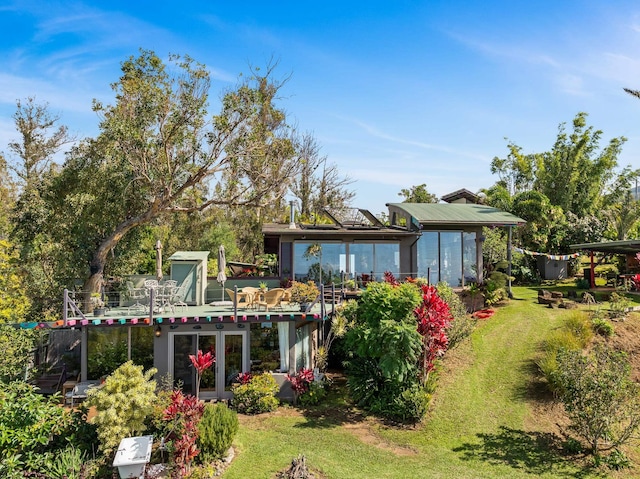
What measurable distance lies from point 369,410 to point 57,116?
2768 cm

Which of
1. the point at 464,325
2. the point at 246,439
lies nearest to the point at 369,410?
the point at 246,439

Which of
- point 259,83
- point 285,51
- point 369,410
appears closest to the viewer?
point 369,410

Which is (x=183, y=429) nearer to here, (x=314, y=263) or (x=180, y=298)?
(x=180, y=298)

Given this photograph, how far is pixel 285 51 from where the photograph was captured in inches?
996

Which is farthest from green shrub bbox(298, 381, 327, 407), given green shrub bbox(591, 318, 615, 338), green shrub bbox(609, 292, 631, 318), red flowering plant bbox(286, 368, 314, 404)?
green shrub bbox(609, 292, 631, 318)

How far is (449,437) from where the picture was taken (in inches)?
476

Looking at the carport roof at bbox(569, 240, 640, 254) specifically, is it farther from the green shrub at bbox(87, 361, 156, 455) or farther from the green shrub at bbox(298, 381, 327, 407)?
the green shrub at bbox(87, 361, 156, 455)

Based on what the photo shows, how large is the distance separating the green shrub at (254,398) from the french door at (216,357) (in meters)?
0.80

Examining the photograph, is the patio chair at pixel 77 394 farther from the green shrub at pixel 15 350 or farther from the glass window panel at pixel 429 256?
the glass window panel at pixel 429 256

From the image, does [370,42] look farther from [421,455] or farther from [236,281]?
[421,455]

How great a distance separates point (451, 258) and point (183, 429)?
596 inches

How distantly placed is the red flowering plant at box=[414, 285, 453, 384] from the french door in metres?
→ 5.76

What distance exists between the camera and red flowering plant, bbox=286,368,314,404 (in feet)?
47.2

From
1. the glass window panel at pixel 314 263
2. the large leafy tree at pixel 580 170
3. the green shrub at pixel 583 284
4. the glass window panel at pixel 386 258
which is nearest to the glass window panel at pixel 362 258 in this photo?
the glass window panel at pixel 386 258
